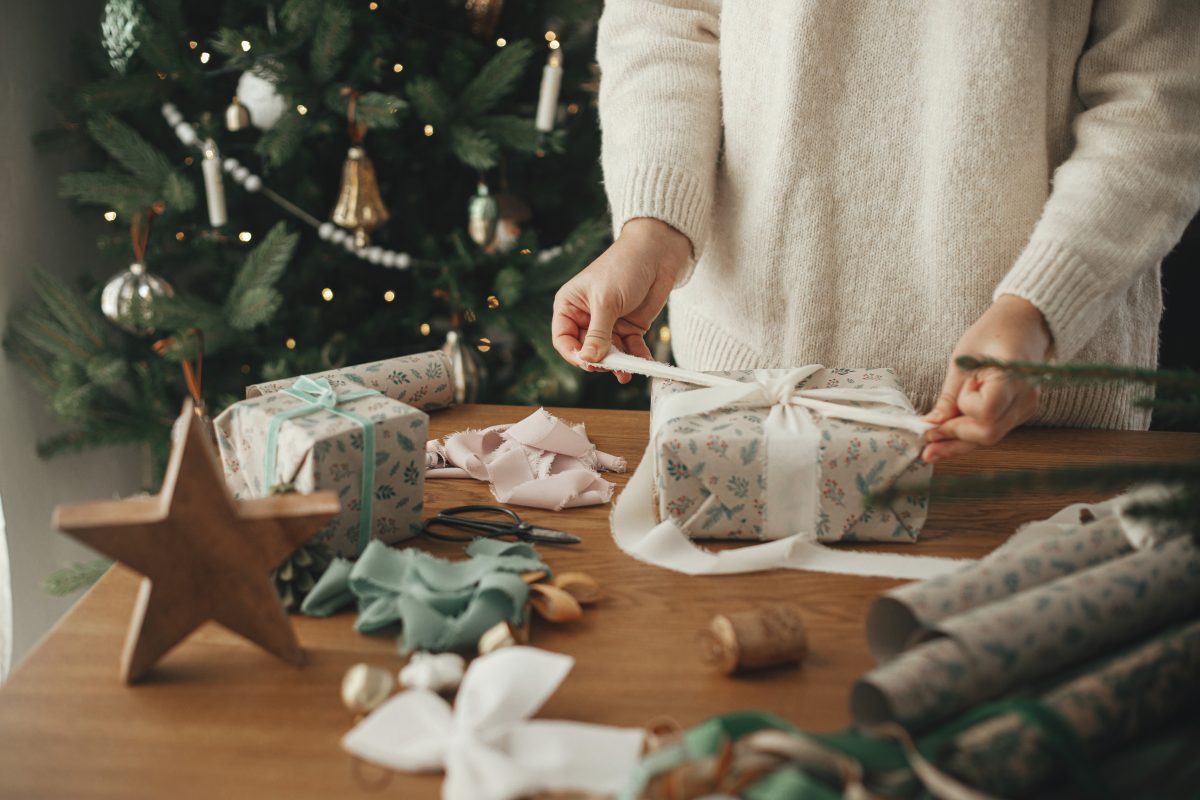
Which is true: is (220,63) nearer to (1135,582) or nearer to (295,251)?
(295,251)

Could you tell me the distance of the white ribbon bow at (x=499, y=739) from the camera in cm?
57

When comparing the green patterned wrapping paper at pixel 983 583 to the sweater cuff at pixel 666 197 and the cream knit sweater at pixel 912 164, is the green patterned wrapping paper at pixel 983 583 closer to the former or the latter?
the cream knit sweater at pixel 912 164

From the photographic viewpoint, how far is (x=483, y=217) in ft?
6.71

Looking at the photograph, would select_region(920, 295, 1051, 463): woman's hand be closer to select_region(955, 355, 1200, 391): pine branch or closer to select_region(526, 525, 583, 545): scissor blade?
select_region(955, 355, 1200, 391): pine branch

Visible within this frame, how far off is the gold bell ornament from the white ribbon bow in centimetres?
151

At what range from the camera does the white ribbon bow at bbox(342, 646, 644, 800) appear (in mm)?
566

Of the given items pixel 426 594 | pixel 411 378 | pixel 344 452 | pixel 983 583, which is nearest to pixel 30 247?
pixel 411 378

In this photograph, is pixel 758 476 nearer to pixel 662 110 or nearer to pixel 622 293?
pixel 622 293

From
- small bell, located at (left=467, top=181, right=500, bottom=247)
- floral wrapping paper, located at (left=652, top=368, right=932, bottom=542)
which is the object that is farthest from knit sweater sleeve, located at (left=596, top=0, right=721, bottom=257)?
small bell, located at (left=467, top=181, right=500, bottom=247)

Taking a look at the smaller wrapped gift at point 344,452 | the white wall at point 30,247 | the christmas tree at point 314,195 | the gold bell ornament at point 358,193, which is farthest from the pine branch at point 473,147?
the smaller wrapped gift at point 344,452

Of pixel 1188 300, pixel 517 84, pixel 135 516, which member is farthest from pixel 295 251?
pixel 1188 300

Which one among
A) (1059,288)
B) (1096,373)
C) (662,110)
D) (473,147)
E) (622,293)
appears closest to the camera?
(1096,373)

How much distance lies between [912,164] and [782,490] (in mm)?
531

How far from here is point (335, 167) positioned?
7.20 feet
